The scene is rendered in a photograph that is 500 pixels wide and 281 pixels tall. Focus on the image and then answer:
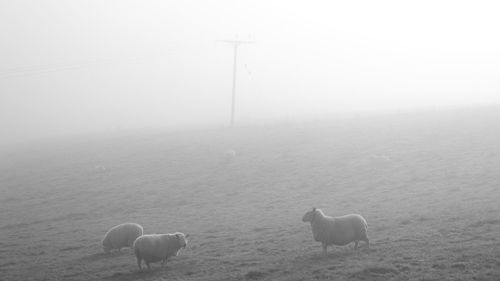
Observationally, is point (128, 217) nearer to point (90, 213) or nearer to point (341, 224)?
point (90, 213)

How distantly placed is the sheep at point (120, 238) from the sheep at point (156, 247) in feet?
14.7

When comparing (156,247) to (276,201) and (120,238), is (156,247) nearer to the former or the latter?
(120,238)

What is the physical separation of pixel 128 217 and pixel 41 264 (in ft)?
37.2

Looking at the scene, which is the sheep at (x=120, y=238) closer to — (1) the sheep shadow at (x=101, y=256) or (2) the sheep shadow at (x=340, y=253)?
(1) the sheep shadow at (x=101, y=256)

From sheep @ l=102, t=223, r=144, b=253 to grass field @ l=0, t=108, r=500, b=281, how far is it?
466mm

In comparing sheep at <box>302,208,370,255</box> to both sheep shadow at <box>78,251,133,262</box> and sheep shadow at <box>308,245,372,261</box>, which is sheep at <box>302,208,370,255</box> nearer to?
sheep shadow at <box>308,245,372,261</box>

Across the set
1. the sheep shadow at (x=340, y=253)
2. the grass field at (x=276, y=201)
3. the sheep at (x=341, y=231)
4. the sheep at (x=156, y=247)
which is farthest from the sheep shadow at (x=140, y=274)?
the sheep at (x=341, y=231)

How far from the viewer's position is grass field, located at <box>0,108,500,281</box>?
18.1m

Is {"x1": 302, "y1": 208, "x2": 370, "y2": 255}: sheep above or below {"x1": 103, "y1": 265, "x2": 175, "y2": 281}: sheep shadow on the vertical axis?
above

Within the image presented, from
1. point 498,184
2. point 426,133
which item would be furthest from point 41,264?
point 426,133

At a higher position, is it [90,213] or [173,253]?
[173,253]

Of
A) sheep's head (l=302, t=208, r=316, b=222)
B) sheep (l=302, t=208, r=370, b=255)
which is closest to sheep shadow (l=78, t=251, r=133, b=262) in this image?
sheep's head (l=302, t=208, r=316, b=222)

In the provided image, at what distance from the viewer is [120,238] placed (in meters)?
23.9

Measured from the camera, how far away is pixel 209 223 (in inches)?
1150
